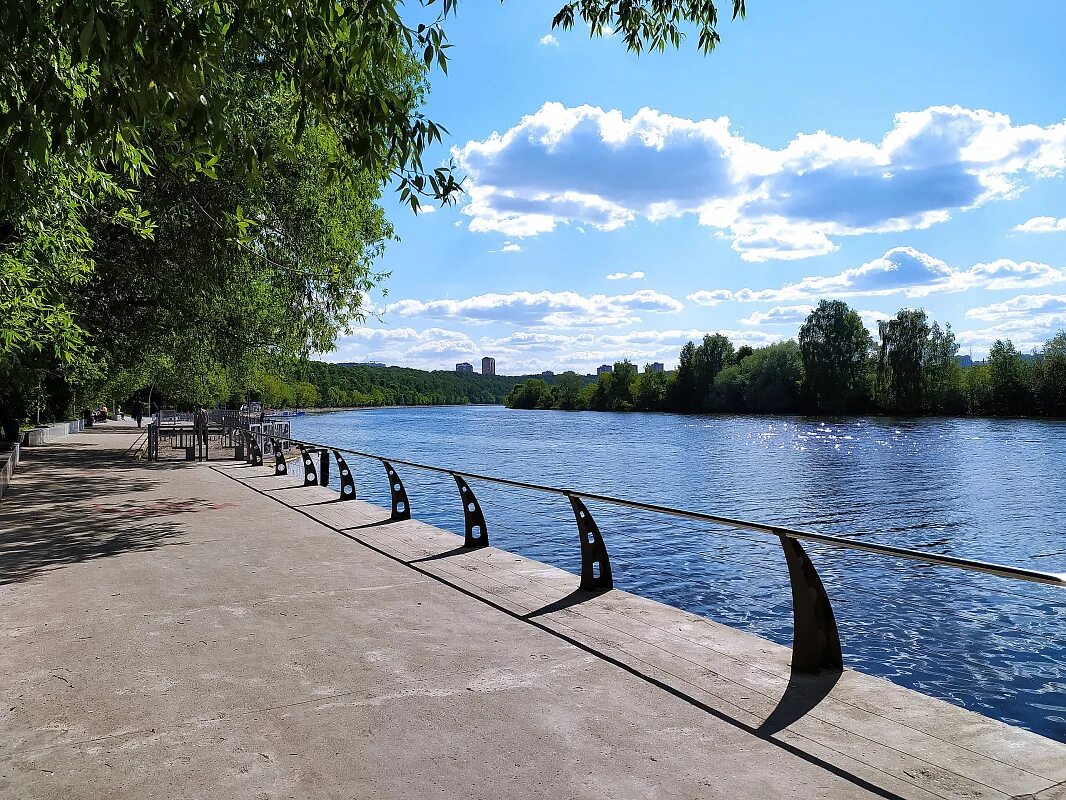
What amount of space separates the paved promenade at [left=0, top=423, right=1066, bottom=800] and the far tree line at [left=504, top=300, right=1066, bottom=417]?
10029 centimetres

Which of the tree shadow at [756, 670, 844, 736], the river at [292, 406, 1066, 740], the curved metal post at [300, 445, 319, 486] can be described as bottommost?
the river at [292, 406, 1066, 740]

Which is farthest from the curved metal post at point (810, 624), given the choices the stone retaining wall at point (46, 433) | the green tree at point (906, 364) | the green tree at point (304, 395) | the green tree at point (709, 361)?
the green tree at point (304, 395)

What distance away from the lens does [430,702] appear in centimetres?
482

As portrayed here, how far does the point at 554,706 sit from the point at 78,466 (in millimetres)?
22717

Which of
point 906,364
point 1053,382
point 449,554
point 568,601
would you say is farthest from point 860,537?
point 906,364

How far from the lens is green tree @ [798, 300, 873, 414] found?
361 feet

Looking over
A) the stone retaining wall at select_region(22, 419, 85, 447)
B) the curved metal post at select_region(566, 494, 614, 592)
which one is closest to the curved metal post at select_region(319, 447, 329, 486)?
the curved metal post at select_region(566, 494, 614, 592)

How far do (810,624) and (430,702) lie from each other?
2.53 m

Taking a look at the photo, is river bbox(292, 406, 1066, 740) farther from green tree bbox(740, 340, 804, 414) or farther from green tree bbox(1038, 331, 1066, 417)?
green tree bbox(740, 340, 804, 414)

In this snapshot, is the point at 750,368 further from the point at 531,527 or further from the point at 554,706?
the point at 554,706

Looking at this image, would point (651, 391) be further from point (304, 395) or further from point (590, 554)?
point (590, 554)

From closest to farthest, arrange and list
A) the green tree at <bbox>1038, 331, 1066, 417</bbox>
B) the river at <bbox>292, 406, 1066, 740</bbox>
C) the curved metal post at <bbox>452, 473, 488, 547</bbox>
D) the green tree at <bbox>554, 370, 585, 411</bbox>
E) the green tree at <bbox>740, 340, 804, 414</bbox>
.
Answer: the river at <bbox>292, 406, 1066, 740</bbox> < the curved metal post at <bbox>452, 473, 488, 547</bbox> < the green tree at <bbox>1038, 331, 1066, 417</bbox> < the green tree at <bbox>740, 340, 804, 414</bbox> < the green tree at <bbox>554, 370, 585, 411</bbox>

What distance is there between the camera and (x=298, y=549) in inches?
397

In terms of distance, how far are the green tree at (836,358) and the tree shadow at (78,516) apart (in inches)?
4033
